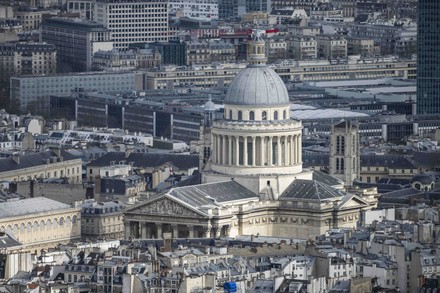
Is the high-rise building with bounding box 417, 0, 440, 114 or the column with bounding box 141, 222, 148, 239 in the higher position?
the high-rise building with bounding box 417, 0, 440, 114

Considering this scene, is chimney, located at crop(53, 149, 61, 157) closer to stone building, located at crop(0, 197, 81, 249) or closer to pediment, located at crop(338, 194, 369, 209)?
stone building, located at crop(0, 197, 81, 249)

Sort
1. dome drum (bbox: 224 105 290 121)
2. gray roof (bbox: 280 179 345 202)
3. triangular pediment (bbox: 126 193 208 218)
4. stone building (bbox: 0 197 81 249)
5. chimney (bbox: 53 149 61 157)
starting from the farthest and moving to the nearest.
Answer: chimney (bbox: 53 149 61 157) → dome drum (bbox: 224 105 290 121) → stone building (bbox: 0 197 81 249) → gray roof (bbox: 280 179 345 202) → triangular pediment (bbox: 126 193 208 218)

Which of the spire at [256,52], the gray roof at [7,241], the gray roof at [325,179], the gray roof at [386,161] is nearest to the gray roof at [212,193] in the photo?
the gray roof at [325,179]

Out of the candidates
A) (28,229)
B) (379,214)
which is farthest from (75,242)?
(379,214)

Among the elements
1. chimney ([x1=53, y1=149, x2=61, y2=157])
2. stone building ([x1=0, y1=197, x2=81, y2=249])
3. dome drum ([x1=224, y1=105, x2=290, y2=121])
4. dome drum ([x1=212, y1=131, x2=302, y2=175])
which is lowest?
stone building ([x1=0, y1=197, x2=81, y2=249])

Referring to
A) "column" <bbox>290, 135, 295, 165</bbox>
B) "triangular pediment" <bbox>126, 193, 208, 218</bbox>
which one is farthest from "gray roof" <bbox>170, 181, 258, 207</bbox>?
"column" <bbox>290, 135, 295, 165</bbox>

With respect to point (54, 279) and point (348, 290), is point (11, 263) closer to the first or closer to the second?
point (54, 279)

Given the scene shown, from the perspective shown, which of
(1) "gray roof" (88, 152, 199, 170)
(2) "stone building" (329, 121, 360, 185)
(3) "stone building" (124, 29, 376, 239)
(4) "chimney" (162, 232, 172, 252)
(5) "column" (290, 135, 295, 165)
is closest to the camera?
(4) "chimney" (162, 232, 172, 252)
